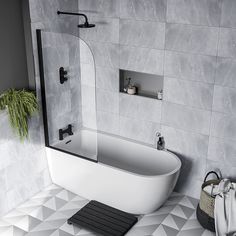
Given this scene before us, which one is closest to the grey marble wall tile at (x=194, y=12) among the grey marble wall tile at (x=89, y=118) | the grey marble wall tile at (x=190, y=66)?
the grey marble wall tile at (x=190, y=66)

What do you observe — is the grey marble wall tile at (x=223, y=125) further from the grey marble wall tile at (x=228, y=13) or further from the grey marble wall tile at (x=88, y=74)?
the grey marble wall tile at (x=88, y=74)

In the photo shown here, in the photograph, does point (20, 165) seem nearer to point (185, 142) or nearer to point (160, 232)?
point (160, 232)

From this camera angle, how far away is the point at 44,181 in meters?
4.26

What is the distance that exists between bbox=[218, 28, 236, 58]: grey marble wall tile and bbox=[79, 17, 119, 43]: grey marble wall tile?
115 cm

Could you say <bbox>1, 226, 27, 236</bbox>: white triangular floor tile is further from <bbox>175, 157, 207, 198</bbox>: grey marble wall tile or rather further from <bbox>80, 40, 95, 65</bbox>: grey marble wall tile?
<bbox>80, 40, 95, 65</bbox>: grey marble wall tile

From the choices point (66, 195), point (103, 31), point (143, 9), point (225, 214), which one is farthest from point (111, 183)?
point (143, 9)

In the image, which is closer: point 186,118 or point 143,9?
point 143,9

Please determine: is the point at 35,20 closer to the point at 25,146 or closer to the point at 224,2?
the point at 25,146

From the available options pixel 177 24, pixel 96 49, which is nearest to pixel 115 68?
pixel 96 49

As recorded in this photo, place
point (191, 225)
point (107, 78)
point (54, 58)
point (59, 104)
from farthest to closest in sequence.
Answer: point (107, 78), point (59, 104), point (54, 58), point (191, 225)

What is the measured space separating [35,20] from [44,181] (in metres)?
1.77

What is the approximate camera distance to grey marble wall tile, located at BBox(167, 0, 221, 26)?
340 cm

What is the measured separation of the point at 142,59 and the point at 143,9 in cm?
51

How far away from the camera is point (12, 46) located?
3529 mm
